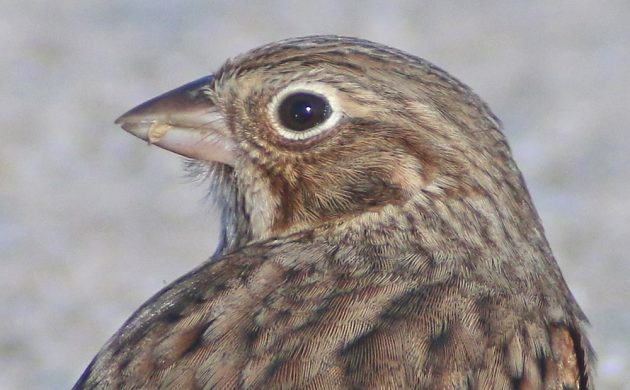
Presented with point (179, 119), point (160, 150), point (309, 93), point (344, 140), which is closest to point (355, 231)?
point (344, 140)

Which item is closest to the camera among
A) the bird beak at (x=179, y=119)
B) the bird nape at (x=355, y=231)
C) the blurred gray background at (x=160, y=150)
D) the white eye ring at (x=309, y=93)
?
the bird nape at (x=355, y=231)

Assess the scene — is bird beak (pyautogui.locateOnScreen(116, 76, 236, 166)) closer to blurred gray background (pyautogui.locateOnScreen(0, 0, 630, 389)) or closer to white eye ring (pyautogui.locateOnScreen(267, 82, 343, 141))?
white eye ring (pyautogui.locateOnScreen(267, 82, 343, 141))

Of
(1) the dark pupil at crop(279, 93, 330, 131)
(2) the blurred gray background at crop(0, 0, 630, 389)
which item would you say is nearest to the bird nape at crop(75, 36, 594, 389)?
(1) the dark pupil at crop(279, 93, 330, 131)

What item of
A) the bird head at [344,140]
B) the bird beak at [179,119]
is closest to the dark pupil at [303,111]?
the bird head at [344,140]

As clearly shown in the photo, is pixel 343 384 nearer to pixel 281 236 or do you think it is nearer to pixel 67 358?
pixel 281 236

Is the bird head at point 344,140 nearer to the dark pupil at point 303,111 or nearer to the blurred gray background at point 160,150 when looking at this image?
the dark pupil at point 303,111

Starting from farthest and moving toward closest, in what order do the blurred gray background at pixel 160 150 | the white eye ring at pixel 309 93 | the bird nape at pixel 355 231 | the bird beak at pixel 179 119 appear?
the blurred gray background at pixel 160 150, the bird beak at pixel 179 119, the white eye ring at pixel 309 93, the bird nape at pixel 355 231
